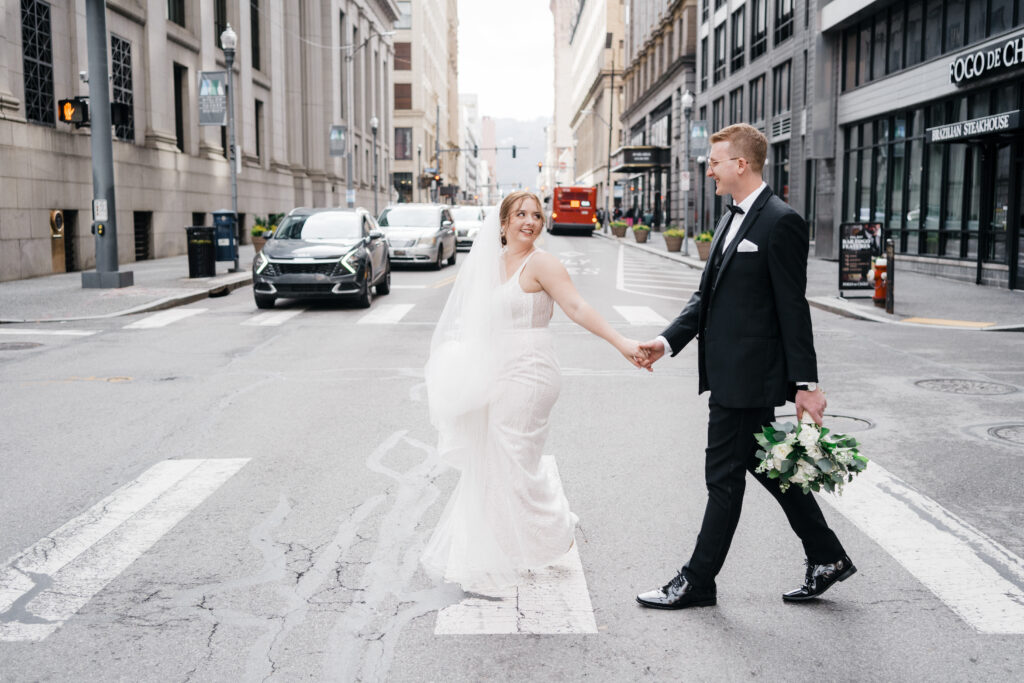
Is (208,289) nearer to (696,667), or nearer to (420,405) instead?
(420,405)

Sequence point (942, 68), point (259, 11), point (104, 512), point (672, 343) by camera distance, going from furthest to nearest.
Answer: point (259, 11) → point (942, 68) → point (104, 512) → point (672, 343)

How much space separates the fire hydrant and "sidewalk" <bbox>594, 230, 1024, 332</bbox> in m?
0.17

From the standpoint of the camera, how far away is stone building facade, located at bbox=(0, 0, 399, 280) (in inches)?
883

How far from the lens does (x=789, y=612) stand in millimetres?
4293

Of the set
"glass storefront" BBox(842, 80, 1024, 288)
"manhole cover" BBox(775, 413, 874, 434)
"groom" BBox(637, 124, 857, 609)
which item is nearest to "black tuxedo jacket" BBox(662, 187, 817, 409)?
"groom" BBox(637, 124, 857, 609)

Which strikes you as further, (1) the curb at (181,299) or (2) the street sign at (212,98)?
(2) the street sign at (212,98)

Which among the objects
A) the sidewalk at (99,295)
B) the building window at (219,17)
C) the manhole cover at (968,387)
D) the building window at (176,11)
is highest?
the building window at (219,17)

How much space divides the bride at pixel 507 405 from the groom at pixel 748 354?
525 millimetres

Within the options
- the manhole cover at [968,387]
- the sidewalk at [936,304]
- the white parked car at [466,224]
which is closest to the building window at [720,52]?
the white parked car at [466,224]

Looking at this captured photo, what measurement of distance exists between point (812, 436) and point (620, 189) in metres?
96.9

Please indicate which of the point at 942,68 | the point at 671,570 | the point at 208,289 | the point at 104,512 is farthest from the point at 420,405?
the point at 942,68

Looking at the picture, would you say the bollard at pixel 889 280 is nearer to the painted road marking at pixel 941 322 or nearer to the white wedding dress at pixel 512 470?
the painted road marking at pixel 941 322

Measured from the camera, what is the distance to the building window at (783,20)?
36.1 metres

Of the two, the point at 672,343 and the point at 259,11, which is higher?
the point at 259,11
